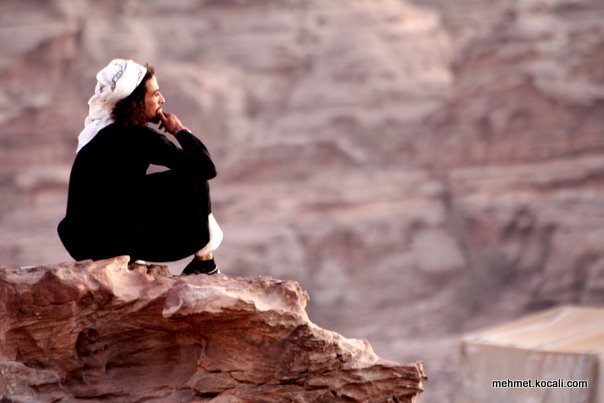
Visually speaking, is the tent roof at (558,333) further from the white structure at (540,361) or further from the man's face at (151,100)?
the man's face at (151,100)

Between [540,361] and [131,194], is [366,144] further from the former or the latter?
[131,194]

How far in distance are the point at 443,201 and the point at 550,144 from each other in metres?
2.87

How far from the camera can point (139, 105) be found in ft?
18.5

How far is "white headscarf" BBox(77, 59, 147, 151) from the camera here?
5.51 m

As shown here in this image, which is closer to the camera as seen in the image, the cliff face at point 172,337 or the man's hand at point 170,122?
the cliff face at point 172,337

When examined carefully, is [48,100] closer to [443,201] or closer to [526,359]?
[443,201]

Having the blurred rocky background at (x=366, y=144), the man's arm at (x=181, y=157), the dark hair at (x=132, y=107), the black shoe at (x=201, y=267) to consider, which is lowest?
the black shoe at (x=201, y=267)

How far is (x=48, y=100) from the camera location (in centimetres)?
3259

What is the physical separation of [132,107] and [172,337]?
40.2 inches

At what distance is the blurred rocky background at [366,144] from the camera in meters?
29.2

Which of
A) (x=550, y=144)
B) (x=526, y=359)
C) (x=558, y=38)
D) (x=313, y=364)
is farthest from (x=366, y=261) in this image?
(x=313, y=364)

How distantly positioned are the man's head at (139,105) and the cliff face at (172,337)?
73 cm

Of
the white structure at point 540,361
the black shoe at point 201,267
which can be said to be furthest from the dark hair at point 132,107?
the white structure at point 540,361

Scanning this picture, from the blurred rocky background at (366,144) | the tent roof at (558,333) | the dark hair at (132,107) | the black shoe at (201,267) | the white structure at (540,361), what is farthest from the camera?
the blurred rocky background at (366,144)
